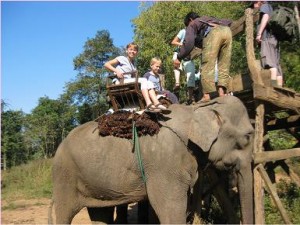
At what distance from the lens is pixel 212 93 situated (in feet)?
19.7

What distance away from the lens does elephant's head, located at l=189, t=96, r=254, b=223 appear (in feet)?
16.3

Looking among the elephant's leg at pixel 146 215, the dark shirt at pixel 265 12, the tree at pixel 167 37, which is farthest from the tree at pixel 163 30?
the dark shirt at pixel 265 12

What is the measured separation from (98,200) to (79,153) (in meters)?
0.63

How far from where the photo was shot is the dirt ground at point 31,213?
1059 cm

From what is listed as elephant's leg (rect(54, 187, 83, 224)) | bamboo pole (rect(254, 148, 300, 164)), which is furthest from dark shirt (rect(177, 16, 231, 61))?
elephant's leg (rect(54, 187, 83, 224))

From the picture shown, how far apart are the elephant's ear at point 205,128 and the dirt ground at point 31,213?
550 centimetres

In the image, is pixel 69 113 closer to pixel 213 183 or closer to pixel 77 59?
pixel 77 59

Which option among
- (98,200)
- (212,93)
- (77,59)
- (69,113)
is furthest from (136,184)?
(69,113)

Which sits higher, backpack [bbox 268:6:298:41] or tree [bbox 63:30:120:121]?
tree [bbox 63:30:120:121]

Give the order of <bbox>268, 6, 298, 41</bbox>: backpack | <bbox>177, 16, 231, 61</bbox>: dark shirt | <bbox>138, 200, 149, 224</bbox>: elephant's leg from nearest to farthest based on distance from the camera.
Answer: <bbox>177, 16, 231, 61</bbox>: dark shirt
<bbox>268, 6, 298, 41</bbox>: backpack
<bbox>138, 200, 149, 224</bbox>: elephant's leg

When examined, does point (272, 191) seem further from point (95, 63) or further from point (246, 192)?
point (95, 63)

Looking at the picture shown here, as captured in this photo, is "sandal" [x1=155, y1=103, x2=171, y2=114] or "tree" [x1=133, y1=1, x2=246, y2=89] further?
"tree" [x1=133, y1=1, x2=246, y2=89]

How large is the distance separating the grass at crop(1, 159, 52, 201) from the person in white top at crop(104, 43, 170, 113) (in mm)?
10757

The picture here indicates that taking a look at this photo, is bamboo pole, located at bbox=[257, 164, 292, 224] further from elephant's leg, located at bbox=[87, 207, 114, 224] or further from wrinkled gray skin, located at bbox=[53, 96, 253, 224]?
elephant's leg, located at bbox=[87, 207, 114, 224]
